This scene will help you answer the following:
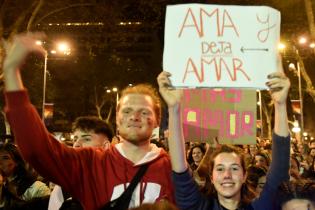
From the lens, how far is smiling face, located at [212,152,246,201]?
352 cm

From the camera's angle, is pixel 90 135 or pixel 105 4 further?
pixel 105 4

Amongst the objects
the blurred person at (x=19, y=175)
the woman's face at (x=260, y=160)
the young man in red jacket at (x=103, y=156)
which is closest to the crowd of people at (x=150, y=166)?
the young man in red jacket at (x=103, y=156)

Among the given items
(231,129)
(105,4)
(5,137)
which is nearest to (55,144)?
(231,129)

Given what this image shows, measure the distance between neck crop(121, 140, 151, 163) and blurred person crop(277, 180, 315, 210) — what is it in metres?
0.95

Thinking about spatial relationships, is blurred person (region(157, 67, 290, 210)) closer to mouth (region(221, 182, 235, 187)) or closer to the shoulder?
mouth (region(221, 182, 235, 187))

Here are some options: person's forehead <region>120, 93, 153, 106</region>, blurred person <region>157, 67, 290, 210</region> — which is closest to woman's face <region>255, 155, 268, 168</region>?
blurred person <region>157, 67, 290, 210</region>

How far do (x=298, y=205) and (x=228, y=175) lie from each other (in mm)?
492

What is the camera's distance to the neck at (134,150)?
3602 millimetres

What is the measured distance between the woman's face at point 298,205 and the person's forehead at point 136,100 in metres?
1.13

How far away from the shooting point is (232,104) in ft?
18.7

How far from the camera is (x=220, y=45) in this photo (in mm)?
3885

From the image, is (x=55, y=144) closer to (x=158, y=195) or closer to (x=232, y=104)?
(x=158, y=195)

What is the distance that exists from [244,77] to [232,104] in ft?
6.21

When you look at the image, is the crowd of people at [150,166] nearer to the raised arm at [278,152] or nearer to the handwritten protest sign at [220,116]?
the raised arm at [278,152]
